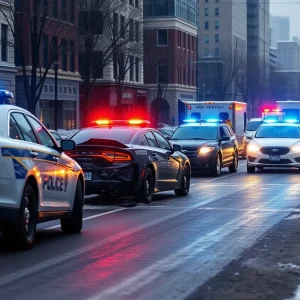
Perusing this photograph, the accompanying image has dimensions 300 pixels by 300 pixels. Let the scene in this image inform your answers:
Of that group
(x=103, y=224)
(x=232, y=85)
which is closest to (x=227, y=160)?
(x=103, y=224)

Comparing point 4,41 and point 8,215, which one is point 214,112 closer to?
point 4,41

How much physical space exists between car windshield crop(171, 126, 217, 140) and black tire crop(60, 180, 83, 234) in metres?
16.1

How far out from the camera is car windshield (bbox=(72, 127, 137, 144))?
18.5 meters

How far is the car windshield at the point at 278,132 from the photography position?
31.7 meters

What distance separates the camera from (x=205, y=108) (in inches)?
1692

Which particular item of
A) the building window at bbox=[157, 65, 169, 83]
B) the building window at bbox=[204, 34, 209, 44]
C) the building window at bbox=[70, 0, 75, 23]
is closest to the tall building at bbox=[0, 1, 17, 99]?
the building window at bbox=[70, 0, 75, 23]

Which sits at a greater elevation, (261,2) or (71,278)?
(261,2)

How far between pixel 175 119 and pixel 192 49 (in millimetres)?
9214

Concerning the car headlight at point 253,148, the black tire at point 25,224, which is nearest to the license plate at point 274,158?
the car headlight at point 253,148

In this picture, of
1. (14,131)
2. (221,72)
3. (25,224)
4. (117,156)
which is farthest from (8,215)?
(221,72)

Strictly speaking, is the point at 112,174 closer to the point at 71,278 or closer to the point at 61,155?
the point at 61,155

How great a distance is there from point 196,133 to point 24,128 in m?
18.4

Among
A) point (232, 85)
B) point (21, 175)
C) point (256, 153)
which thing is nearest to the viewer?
point (21, 175)

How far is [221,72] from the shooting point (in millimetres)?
109938
